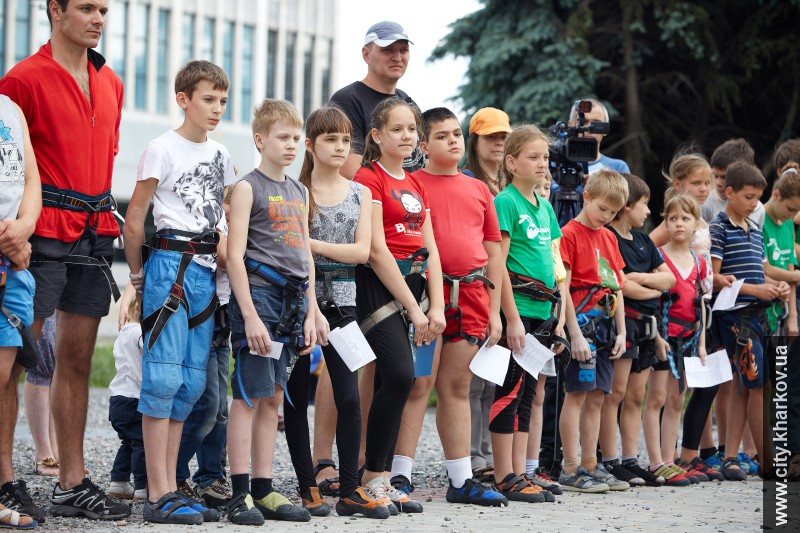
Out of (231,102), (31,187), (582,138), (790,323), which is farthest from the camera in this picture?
(231,102)

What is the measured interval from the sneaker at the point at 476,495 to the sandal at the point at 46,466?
8.00ft

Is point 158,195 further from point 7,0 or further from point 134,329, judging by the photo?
point 7,0

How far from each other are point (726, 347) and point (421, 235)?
3.13 meters

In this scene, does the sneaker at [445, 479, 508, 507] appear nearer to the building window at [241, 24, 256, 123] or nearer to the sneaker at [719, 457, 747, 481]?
the sneaker at [719, 457, 747, 481]

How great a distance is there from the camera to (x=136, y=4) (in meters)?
39.0

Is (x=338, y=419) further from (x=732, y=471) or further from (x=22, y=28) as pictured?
(x=22, y=28)

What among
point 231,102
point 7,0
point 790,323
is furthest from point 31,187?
point 231,102

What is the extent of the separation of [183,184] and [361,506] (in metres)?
1.64

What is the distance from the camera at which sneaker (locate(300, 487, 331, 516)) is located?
18.4 feet

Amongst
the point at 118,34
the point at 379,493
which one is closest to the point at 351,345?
the point at 379,493

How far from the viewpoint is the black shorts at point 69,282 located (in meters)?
5.26

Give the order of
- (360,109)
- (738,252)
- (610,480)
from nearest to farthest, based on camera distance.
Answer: (360,109)
(610,480)
(738,252)

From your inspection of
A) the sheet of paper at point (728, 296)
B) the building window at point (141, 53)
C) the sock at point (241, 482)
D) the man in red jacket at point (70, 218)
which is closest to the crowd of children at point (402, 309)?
the sock at point (241, 482)

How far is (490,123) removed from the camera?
7008 mm
